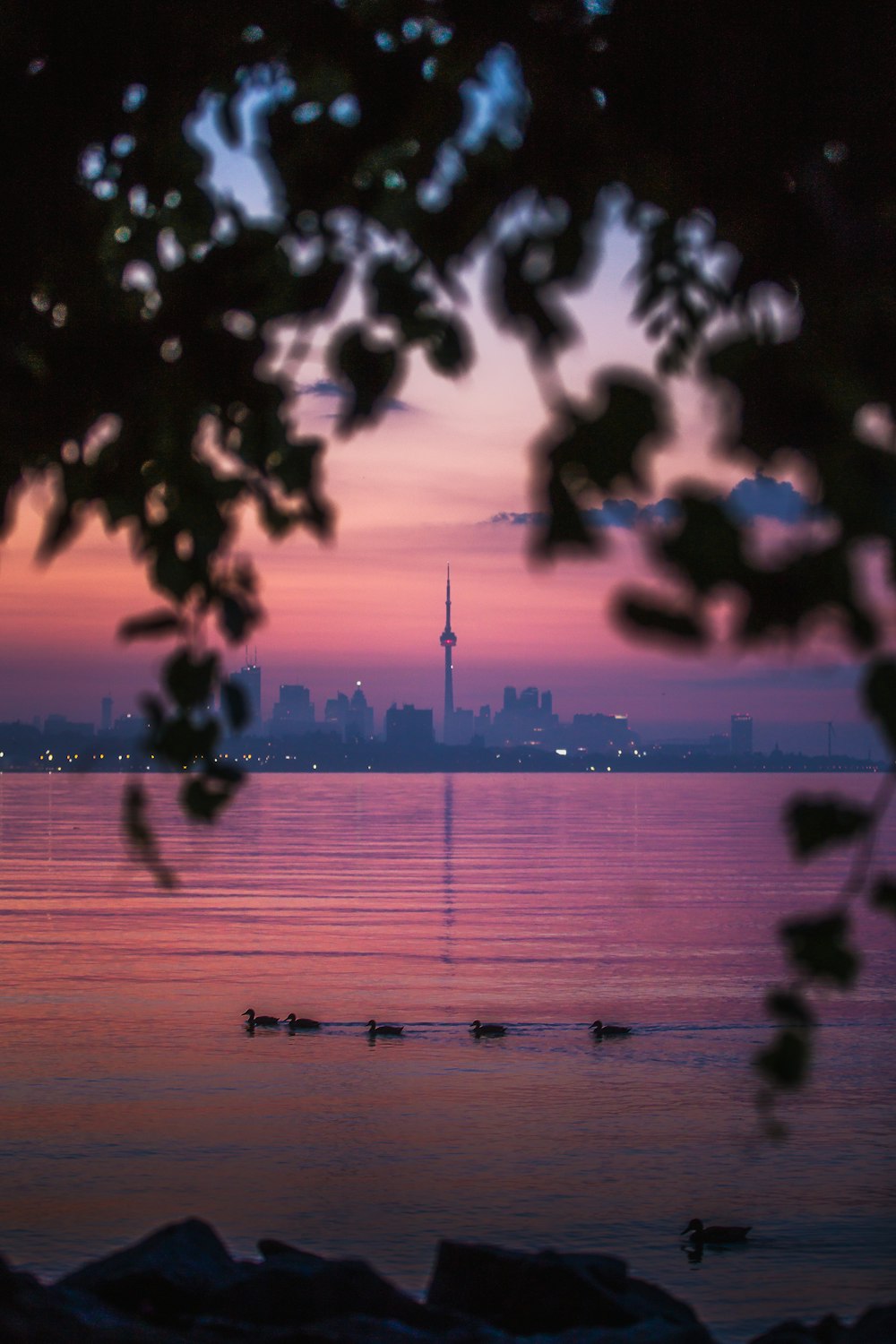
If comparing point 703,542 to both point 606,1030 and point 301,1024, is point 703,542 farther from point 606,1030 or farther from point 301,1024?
point 301,1024

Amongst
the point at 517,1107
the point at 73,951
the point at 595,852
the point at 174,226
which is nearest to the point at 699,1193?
the point at 517,1107

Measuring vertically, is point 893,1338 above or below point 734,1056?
above

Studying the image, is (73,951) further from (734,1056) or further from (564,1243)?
(564,1243)

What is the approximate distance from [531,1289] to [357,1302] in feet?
3.44

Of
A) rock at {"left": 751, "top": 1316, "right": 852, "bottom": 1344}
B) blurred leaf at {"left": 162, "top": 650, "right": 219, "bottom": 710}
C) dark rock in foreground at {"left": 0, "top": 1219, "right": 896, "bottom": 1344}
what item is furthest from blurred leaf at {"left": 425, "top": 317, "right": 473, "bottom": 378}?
rock at {"left": 751, "top": 1316, "right": 852, "bottom": 1344}

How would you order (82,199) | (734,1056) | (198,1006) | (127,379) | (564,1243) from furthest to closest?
1. (198,1006)
2. (734,1056)
3. (564,1243)
4. (82,199)
5. (127,379)

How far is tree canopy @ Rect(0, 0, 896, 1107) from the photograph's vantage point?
103 inches

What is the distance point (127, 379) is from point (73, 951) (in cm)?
3160

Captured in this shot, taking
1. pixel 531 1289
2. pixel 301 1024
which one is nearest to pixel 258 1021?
pixel 301 1024

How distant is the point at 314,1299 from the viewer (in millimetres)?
8117

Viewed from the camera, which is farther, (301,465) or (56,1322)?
(56,1322)

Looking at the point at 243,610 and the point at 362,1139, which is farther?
the point at 362,1139

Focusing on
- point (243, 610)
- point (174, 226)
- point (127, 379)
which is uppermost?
point (174, 226)

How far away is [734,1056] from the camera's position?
74.0ft
